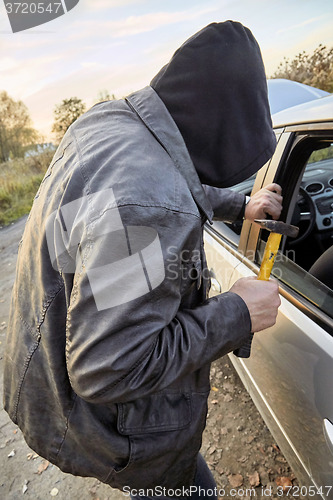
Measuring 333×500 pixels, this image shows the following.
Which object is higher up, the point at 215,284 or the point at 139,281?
the point at 139,281

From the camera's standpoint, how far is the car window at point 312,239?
1.47 m

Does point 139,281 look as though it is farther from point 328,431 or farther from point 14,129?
point 14,129

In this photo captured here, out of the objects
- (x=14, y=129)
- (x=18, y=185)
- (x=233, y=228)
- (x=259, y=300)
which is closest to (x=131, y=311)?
(x=259, y=300)

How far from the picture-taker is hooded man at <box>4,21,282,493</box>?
81cm

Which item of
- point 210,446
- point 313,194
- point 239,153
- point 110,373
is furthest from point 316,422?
point 313,194

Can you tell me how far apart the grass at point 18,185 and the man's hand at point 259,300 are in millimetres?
9676

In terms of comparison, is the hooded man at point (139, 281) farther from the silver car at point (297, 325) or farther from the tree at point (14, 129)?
the tree at point (14, 129)

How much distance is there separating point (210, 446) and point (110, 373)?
1884 mm

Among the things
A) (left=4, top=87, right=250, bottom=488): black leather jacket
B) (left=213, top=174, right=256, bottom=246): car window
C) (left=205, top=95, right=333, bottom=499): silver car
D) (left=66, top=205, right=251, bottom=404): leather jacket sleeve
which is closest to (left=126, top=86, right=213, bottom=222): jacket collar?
(left=4, top=87, right=250, bottom=488): black leather jacket

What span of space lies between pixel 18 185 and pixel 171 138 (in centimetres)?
1234

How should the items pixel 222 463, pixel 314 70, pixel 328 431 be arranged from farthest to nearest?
pixel 314 70 → pixel 222 463 → pixel 328 431

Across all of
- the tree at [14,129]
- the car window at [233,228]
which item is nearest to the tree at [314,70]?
the car window at [233,228]

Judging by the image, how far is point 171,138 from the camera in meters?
1.00

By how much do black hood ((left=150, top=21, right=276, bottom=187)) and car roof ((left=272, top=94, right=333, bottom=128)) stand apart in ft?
1.37
